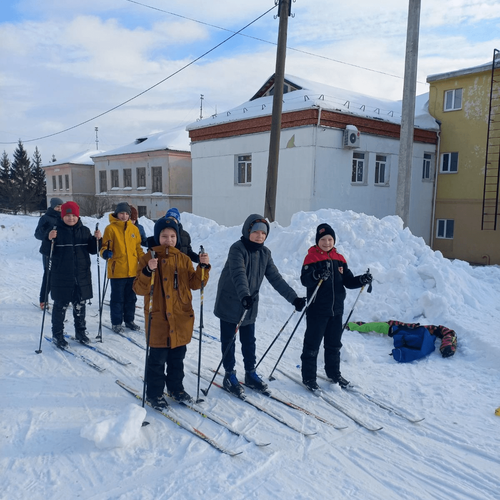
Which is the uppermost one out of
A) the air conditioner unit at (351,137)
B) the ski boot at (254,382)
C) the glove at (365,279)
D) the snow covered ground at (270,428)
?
the air conditioner unit at (351,137)

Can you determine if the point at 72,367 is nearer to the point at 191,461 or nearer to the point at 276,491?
the point at 191,461

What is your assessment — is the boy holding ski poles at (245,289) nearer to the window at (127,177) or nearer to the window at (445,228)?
the window at (445,228)

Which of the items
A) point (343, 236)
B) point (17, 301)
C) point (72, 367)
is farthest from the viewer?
point (343, 236)

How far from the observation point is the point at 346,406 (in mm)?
4188

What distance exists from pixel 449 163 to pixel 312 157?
8154mm

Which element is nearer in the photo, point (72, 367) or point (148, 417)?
point (148, 417)

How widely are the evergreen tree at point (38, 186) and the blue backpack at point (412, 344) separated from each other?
42.9m

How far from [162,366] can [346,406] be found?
1.87 meters

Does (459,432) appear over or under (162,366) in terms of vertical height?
under

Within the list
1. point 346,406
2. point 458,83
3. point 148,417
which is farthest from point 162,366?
point 458,83

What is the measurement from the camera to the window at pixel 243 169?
17266 mm

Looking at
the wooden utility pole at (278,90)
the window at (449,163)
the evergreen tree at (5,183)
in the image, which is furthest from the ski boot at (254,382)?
the evergreen tree at (5,183)

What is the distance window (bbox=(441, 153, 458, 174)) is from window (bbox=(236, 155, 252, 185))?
9.04 metres

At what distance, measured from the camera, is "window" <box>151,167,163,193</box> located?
1102 inches
